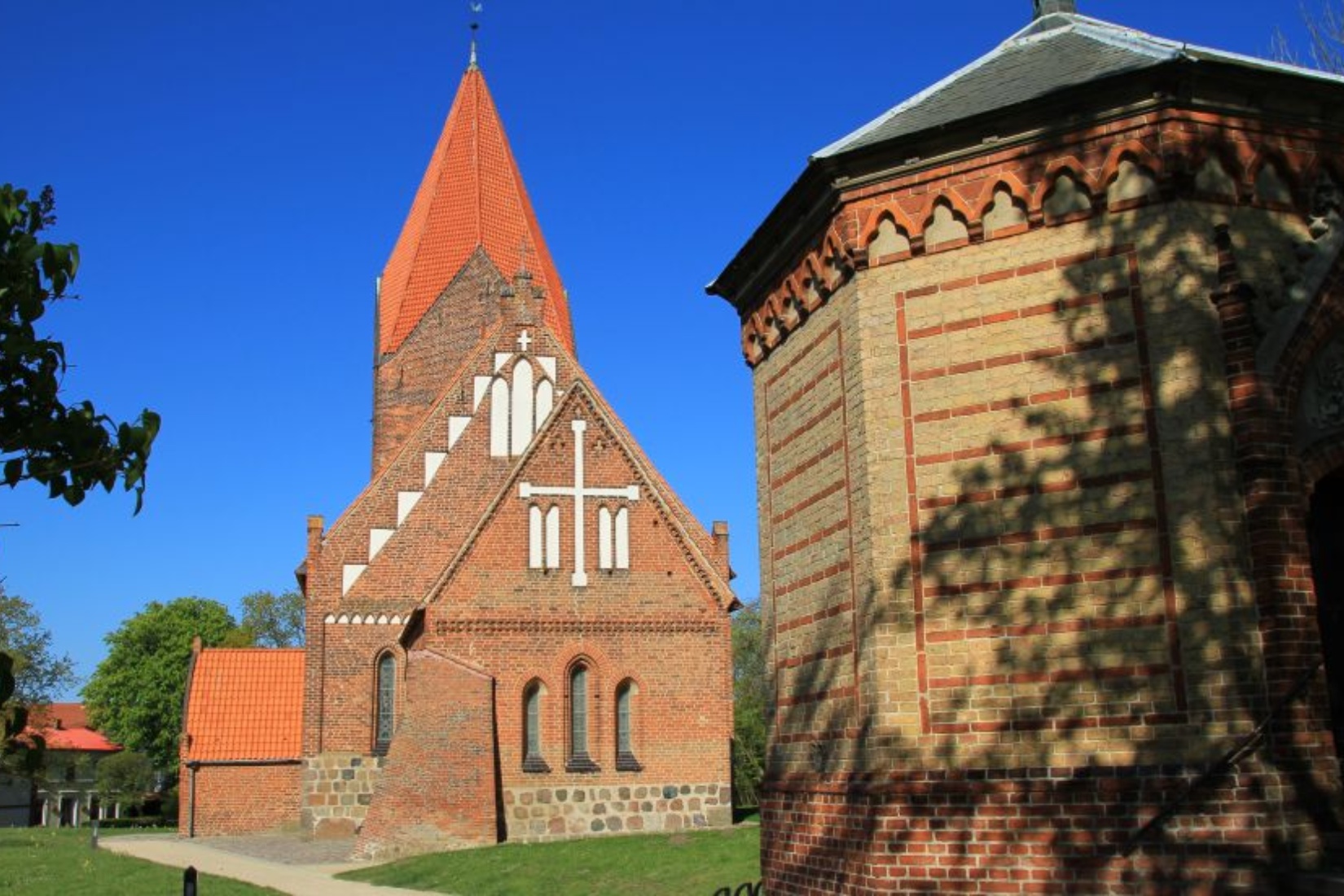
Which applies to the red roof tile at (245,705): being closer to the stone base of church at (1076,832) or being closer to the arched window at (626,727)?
the arched window at (626,727)

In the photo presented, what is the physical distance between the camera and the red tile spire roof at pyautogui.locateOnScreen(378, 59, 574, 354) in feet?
126

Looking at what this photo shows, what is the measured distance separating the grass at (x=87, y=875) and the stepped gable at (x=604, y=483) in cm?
948

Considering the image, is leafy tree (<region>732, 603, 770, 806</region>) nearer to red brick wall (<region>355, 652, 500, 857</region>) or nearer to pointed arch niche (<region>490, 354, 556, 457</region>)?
pointed arch niche (<region>490, 354, 556, 457</region>)

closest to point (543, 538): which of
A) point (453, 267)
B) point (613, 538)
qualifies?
point (613, 538)

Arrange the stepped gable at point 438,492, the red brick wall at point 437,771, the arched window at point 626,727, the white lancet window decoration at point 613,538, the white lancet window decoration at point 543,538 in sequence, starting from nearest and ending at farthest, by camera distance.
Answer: the red brick wall at point 437,771
the arched window at point 626,727
the white lancet window decoration at point 543,538
the white lancet window decoration at point 613,538
the stepped gable at point 438,492

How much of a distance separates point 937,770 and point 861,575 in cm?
158

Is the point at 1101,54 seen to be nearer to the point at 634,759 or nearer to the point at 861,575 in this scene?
the point at 861,575

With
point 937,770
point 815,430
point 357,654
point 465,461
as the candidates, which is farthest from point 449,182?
point 937,770

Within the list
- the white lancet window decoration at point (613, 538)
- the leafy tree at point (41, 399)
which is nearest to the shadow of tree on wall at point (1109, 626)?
the leafy tree at point (41, 399)

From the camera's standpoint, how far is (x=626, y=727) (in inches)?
1030

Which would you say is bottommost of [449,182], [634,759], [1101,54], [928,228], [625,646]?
[634,759]

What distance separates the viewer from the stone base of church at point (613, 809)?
80.9 feet

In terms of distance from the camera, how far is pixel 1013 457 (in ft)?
29.5

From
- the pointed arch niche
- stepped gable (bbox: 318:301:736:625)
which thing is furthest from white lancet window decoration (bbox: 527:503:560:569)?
the pointed arch niche
